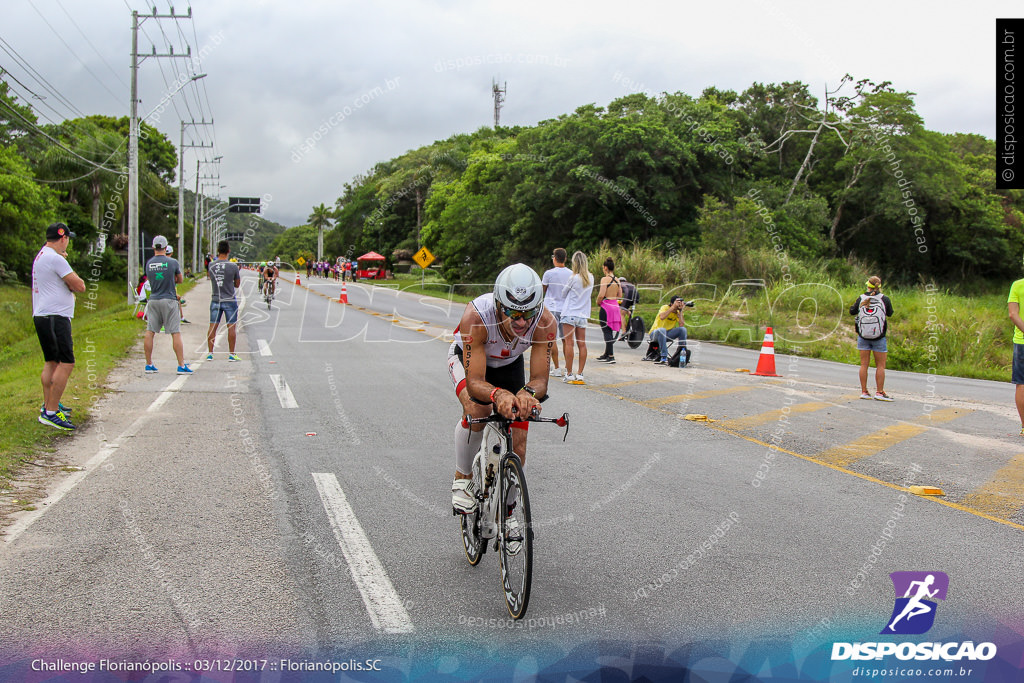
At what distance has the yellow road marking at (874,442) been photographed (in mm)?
7676

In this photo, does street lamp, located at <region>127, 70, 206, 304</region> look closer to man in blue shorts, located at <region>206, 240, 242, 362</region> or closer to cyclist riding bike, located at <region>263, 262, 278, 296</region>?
cyclist riding bike, located at <region>263, 262, 278, 296</region>

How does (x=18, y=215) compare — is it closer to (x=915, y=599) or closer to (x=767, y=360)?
(x=767, y=360)

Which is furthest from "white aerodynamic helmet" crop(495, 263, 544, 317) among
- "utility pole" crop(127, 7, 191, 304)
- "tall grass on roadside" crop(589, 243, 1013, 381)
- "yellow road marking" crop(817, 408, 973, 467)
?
"utility pole" crop(127, 7, 191, 304)

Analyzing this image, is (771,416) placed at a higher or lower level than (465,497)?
lower

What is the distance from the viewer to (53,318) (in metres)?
7.95

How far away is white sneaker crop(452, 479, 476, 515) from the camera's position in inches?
179

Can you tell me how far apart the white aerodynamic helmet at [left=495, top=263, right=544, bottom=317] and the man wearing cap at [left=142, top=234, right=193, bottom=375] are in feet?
31.7

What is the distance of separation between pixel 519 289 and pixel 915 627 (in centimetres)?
267

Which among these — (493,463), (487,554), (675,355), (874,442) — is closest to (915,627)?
(493,463)

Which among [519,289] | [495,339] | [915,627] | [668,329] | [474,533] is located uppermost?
[519,289]

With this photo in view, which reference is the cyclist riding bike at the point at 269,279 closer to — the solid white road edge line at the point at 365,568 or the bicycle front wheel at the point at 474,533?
the solid white road edge line at the point at 365,568

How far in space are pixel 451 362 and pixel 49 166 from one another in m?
50.0

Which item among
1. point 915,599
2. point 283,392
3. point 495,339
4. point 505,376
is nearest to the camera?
point 915,599

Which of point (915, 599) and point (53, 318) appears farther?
point (53, 318)
